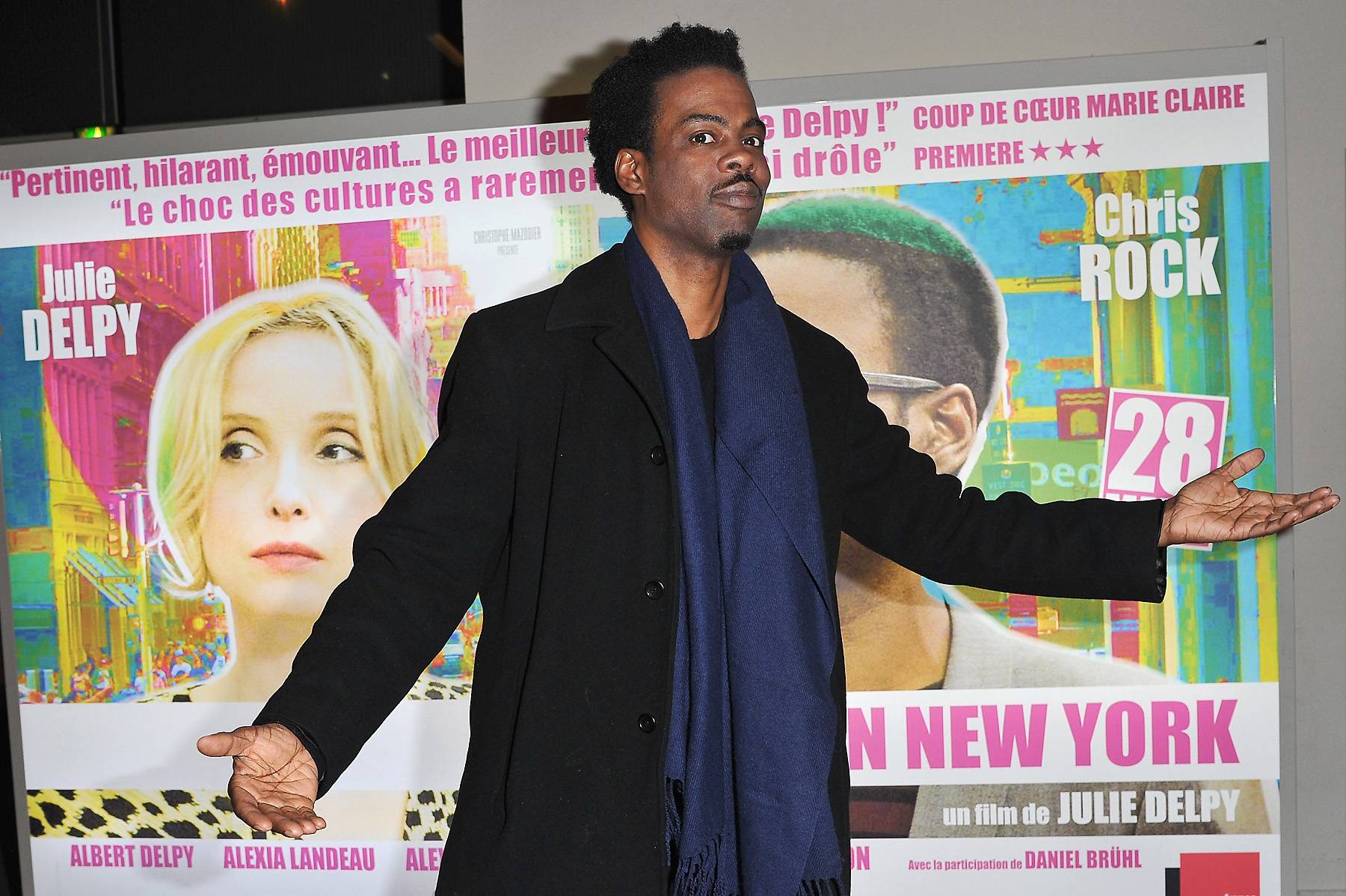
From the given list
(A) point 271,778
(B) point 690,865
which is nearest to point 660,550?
(B) point 690,865

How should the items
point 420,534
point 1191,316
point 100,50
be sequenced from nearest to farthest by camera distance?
point 420,534 < point 1191,316 < point 100,50

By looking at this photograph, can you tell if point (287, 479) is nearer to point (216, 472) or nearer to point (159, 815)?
point (216, 472)

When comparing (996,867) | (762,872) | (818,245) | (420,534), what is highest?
(818,245)

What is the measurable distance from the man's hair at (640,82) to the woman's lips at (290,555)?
53.9 inches

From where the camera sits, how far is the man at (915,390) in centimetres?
266

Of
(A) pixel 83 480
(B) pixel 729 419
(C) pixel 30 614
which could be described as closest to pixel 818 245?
(B) pixel 729 419

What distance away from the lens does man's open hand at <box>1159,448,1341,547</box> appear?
1724mm

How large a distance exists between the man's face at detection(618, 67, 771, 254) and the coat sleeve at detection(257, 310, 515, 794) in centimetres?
37

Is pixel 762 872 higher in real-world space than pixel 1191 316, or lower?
lower

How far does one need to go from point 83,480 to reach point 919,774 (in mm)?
2222

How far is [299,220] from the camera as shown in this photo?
283 centimetres

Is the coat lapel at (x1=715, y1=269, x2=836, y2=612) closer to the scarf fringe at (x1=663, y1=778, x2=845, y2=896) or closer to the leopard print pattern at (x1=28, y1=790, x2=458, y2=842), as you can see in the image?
the scarf fringe at (x1=663, y1=778, x2=845, y2=896)

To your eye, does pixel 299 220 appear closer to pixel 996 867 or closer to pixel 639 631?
pixel 639 631

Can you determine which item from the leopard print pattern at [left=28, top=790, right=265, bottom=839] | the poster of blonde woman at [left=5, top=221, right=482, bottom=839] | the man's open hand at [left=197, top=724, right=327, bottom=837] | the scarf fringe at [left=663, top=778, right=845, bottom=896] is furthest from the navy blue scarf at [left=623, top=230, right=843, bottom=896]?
the leopard print pattern at [left=28, top=790, right=265, bottom=839]
